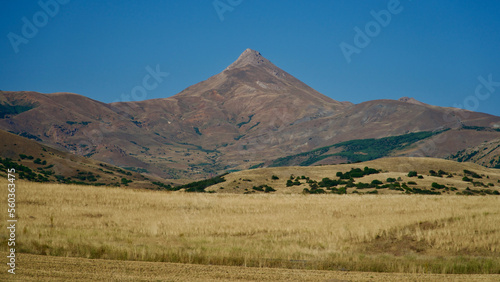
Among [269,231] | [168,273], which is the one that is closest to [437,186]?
[269,231]

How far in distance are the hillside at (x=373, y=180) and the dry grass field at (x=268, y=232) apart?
114 feet

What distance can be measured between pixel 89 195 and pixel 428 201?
27029 mm

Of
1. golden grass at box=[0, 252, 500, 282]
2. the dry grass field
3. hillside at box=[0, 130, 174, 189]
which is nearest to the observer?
golden grass at box=[0, 252, 500, 282]

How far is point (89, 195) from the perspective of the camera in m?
36.2

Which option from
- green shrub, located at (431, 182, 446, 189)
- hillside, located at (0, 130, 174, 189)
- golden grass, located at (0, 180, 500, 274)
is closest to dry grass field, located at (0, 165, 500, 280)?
golden grass, located at (0, 180, 500, 274)

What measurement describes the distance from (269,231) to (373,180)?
57780 millimetres

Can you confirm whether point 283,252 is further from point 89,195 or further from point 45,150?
point 45,150

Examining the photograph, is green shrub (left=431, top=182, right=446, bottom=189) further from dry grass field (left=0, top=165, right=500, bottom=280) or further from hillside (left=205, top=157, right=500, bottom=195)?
dry grass field (left=0, top=165, right=500, bottom=280)

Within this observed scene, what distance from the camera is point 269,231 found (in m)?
24.9

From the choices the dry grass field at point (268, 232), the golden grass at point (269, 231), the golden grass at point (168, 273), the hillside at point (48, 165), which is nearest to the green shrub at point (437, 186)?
the dry grass field at point (268, 232)

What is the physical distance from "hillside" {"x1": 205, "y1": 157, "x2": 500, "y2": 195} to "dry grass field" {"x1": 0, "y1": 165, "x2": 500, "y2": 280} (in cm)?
3469

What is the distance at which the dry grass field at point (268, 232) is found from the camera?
57.8 ft

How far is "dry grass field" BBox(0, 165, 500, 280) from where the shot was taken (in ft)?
57.8

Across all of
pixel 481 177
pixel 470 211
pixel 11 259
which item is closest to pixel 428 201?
pixel 470 211
